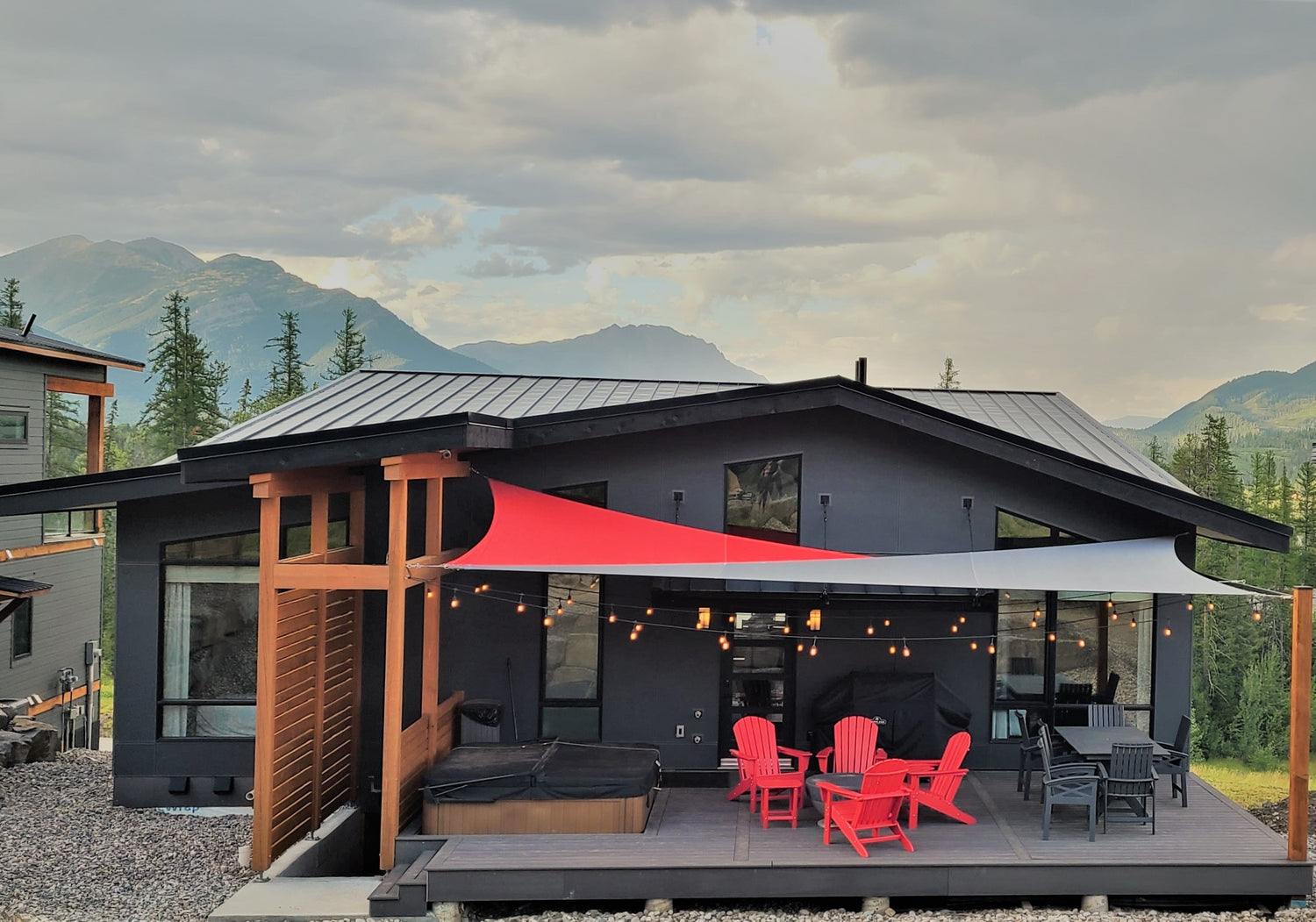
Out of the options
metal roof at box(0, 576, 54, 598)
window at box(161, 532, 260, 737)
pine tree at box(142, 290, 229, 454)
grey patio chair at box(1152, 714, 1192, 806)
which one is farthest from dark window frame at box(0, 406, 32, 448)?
pine tree at box(142, 290, 229, 454)

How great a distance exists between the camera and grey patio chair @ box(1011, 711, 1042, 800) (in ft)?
27.8

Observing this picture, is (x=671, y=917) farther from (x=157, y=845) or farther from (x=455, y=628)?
(x=157, y=845)

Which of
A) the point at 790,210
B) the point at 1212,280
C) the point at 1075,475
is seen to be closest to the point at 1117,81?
the point at 1212,280

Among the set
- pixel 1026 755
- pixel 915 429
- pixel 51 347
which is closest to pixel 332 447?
pixel 915 429

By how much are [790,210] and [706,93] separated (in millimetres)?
23955

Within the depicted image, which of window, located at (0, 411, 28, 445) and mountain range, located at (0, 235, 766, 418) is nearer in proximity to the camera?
window, located at (0, 411, 28, 445)

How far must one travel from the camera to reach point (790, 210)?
265 ft

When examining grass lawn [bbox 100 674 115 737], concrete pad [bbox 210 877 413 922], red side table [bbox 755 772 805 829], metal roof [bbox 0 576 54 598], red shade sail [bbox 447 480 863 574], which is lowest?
grass lawn [bbox 100 674 115 737]

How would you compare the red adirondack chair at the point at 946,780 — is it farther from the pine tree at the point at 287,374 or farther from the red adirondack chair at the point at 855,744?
the pine tree at the point at 287,374

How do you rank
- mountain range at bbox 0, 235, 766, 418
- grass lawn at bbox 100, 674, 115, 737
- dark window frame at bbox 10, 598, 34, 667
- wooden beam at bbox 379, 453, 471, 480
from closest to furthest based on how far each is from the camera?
wooden beam at bbox 379, 453, 471, 480 < dark window frame at bbox 10, 598, 34, 667 < grass lawn at bbox 100, 674, 115, 737 < mountain range at bbox 0, 235, 766, 418

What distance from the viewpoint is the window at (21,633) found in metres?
14.2

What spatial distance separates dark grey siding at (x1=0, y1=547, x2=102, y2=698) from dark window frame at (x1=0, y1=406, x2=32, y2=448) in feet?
5.23

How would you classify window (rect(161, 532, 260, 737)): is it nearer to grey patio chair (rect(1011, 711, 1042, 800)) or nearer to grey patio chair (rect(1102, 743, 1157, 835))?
grey patio chair (rect(1011, 711, 1042, 800))

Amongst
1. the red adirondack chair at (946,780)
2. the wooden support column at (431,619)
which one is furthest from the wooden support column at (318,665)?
the red adirondack chair at (946,780)
